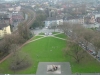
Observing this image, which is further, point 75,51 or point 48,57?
point 48,57

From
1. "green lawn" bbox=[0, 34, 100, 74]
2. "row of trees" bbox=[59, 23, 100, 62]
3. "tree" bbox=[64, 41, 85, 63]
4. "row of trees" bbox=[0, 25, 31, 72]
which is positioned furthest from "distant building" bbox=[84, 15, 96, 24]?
"tree" bbox=[64, 41, 85, 63]

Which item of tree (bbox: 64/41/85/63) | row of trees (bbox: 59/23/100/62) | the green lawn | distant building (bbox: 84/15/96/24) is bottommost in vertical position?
the green lawn

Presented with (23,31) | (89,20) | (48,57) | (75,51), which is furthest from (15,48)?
(89,20)

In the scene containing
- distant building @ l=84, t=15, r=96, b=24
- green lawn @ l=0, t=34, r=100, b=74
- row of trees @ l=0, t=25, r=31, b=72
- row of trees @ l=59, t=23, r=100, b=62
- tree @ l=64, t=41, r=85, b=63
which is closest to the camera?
green lawn @ l=0, t=34, r=100, b=74

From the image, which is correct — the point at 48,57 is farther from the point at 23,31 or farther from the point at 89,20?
the point at 89,20

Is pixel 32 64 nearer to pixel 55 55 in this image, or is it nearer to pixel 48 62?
pixel 48 62

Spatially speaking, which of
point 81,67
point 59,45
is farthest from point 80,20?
point 81,67

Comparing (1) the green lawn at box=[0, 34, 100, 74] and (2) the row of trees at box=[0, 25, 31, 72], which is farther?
(2) the row of trees at box=[0, 25, 31, 72]

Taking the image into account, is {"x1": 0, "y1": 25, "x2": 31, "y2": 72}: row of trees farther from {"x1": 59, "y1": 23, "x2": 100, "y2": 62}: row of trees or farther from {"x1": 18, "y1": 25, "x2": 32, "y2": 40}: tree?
{"x1": 59, "y1": 23, "x2": 100, "y2": 62}: row of trees

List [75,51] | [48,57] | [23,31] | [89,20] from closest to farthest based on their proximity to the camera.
Answer: [75,51], [48,57], [23,31], [89,20]
